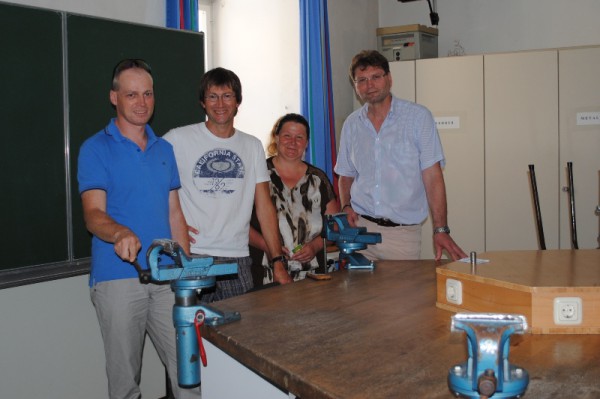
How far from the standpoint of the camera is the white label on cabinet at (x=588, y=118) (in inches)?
184

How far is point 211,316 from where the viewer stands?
1697mm

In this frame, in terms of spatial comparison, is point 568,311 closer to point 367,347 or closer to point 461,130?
point 367,347

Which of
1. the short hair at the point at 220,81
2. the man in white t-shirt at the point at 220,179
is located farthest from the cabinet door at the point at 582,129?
the short hair at the point at 220,81

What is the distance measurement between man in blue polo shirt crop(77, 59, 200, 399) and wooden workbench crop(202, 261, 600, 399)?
0.57m

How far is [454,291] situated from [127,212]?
1.27 metres

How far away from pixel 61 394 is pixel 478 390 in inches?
101

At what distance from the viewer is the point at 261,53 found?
193 inches

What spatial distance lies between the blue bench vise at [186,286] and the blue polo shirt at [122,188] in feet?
2.52

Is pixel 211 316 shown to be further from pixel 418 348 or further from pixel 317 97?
pixel 317 97

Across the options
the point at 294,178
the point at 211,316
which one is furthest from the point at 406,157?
the point at 211,316

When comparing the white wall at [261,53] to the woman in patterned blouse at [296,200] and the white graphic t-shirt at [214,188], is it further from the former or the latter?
the white graphic t-shirt at [214,188]

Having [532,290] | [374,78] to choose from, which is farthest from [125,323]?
[374,78]

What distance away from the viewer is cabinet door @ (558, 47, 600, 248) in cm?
468

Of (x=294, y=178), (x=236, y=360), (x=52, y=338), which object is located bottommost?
(x=52, y=338)
